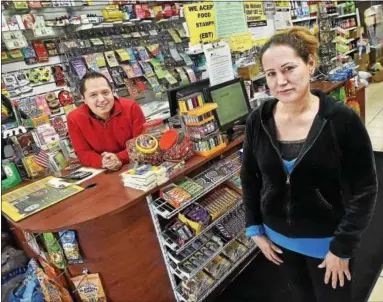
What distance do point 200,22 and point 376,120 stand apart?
421 cm

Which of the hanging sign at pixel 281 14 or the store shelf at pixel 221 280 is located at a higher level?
the hanging sign at pixel 281 14

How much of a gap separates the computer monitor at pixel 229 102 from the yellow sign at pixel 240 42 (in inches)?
24.0

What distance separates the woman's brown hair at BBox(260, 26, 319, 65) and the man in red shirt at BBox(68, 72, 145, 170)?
136 cm

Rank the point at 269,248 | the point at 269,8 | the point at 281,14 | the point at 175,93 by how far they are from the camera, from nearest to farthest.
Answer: the point at 269,248, the point at 175,93, the point at 269,8, the point at 281,14

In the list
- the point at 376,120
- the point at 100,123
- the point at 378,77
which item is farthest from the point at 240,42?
the point at 378,77

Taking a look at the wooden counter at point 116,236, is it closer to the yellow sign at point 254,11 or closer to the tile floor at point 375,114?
the yellow sign at point 254,11

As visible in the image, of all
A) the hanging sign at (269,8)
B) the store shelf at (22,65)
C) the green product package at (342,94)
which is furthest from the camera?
the green product package at (342,94)

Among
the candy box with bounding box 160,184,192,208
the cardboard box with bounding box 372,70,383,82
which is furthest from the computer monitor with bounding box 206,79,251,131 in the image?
the cardboard box with bounding box 372,70,383,82

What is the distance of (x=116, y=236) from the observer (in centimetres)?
176

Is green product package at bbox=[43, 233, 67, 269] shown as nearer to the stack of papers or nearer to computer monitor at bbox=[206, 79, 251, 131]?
the stack of papers

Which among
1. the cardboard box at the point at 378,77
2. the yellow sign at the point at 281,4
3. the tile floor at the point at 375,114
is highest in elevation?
the yellow sign at the point at 281,4

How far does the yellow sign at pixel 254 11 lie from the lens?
3143 millimetres

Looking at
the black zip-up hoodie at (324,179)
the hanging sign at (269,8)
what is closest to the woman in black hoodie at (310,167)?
the black zip-up hoodie at (324,179)

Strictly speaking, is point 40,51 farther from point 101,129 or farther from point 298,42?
point 298,42
